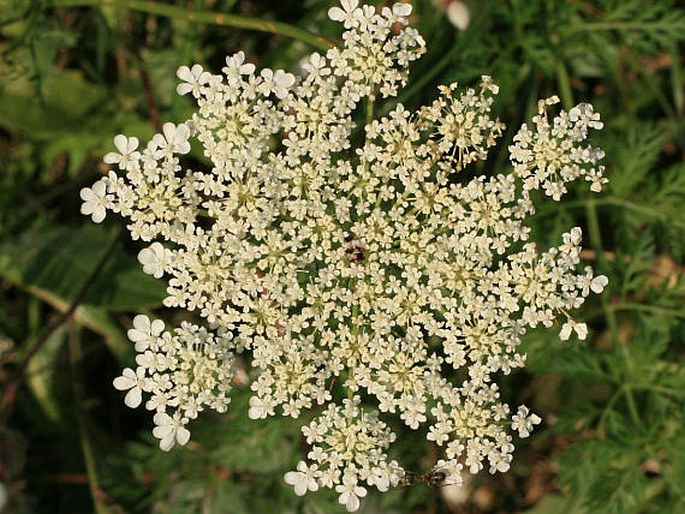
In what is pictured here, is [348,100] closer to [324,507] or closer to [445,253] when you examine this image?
[445,253]

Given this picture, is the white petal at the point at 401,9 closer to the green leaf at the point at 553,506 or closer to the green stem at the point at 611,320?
the green stem at the point at 611,320

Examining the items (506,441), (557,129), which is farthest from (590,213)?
(506,441)

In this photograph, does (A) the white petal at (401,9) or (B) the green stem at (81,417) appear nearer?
(A) the white petal at (401,9)

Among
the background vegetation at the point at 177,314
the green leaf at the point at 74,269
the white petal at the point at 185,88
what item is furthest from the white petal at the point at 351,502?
the green leaf at the point at 74,269

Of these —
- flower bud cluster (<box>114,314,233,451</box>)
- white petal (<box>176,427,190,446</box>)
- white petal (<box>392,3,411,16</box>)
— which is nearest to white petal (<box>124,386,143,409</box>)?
Answer: flower bud cluster (<box>114,314,233,451</box>)

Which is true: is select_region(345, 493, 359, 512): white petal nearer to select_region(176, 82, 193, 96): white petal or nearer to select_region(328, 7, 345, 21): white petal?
select_region(176, 82, 193, 96): white petal
